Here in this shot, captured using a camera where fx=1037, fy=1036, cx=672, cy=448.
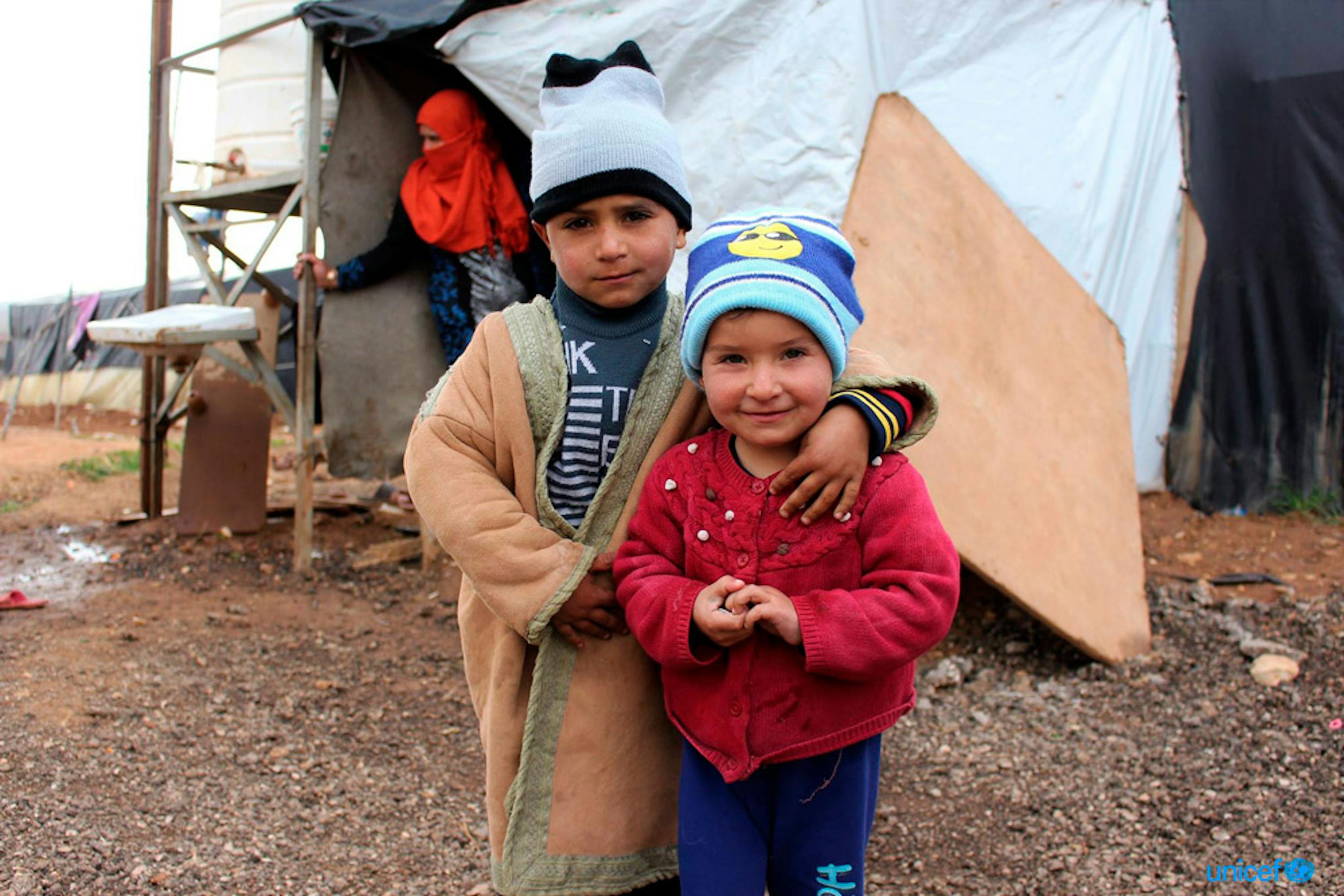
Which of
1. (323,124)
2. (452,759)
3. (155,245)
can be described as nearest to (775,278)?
(452,759)

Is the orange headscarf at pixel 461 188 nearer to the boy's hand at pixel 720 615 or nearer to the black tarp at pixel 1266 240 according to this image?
the black tarp at pixel 1266 240

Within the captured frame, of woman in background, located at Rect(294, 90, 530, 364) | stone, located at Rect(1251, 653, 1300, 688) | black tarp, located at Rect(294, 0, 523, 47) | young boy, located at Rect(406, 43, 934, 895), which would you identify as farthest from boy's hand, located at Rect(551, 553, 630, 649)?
woman in background, located at Rect(294, 90, 530, 364)

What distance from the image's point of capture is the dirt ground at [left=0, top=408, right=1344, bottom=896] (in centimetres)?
244

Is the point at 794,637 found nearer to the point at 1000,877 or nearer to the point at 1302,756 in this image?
the point at 1000,877

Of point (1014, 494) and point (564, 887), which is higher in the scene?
point (1014, 494)

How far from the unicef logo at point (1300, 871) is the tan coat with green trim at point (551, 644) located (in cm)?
151

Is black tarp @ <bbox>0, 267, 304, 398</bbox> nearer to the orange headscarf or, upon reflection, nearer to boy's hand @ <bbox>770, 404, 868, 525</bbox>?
the orange headscarf

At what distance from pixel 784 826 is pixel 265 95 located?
16.1 ft

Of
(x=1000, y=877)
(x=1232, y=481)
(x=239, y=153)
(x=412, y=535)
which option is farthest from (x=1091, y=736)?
(x=239, y=153)

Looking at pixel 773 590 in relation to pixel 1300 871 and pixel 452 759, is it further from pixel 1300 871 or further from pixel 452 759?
pixel 452 759

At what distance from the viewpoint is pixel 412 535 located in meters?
5.76

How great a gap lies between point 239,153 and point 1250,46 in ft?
16.5

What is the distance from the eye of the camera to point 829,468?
1411mm

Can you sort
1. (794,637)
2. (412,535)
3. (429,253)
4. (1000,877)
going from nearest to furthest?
(794,637)
(1000,877)
(429,253)
(412,535)
